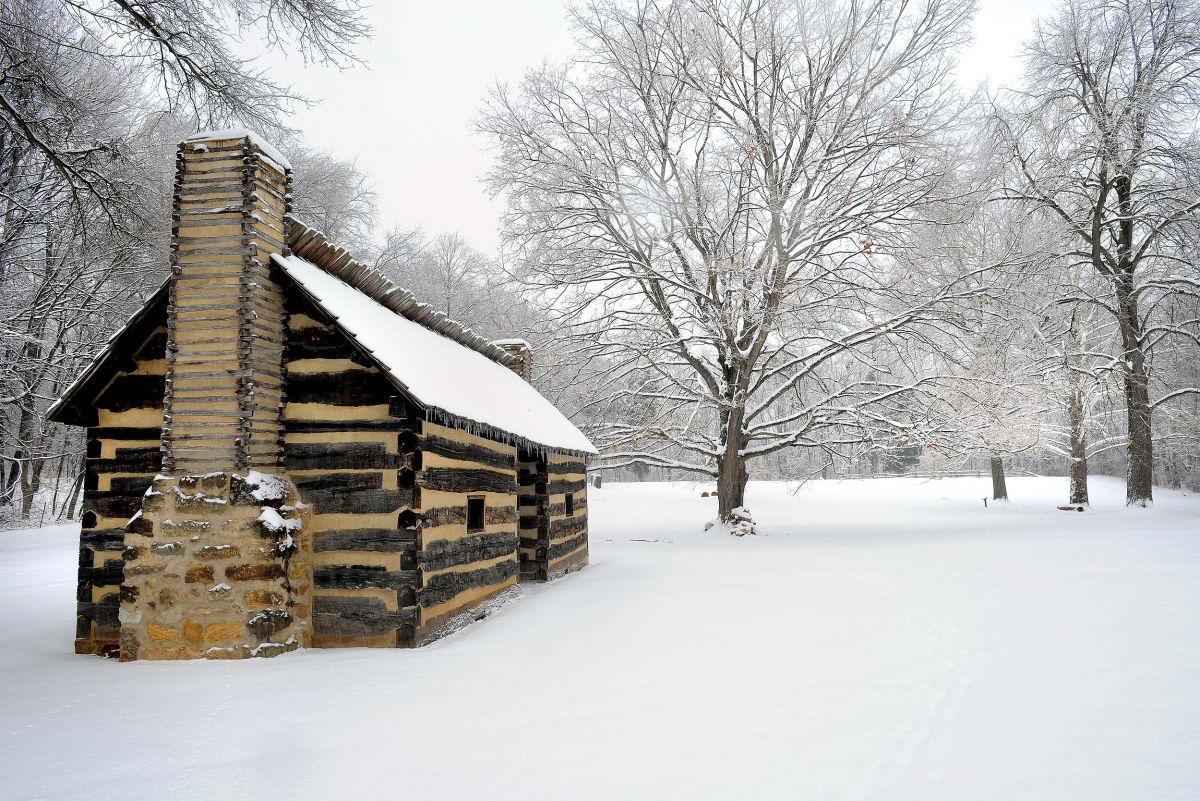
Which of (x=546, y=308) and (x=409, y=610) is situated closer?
(x=409, y=610)

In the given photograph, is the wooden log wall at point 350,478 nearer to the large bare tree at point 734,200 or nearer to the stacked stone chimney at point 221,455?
the stacked stone chimney at point 221,455

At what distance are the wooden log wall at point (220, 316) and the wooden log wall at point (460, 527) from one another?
174 centimetres

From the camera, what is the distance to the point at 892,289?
15.7 metres

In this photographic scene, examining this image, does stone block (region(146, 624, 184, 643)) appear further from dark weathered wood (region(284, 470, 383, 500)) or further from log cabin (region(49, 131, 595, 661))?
dark weathered wood (region(284, 470, 383, 500))

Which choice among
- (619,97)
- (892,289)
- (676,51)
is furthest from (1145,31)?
(619,97)

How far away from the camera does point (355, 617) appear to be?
7168 mm

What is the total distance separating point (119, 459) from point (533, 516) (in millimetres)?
6356

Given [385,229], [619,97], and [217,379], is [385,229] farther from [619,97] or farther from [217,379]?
[217,379]

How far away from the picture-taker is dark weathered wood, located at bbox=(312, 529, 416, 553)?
7.20 metres

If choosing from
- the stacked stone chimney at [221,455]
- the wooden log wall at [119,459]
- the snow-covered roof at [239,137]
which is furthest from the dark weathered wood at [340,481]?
the snow-covered roof at [239,137]

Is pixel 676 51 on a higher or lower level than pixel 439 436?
higher

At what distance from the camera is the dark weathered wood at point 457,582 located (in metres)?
7.49

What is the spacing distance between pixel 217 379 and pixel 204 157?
2333 mm

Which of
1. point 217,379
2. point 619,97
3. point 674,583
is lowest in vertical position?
point 674,583
